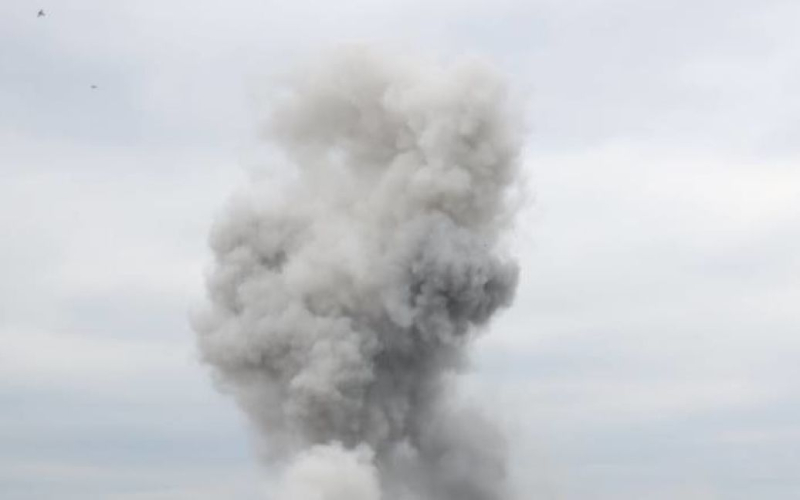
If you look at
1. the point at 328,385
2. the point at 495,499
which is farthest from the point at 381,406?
the point at 495,499

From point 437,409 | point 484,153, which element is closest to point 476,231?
point 484,153

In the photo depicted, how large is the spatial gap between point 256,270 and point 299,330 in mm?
6612

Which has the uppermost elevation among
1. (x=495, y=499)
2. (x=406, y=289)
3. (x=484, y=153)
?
(x=484, y=153)

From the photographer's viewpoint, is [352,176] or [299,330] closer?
[299,330]

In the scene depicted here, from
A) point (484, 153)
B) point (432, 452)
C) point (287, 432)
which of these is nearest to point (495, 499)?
point (432, 452)

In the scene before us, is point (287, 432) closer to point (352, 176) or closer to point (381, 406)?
point (381, 406)

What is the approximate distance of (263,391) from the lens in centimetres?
10850

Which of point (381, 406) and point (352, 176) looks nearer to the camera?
point (381, 406)

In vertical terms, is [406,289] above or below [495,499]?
above

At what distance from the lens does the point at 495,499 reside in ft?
370

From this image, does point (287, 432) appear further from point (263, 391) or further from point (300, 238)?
point (300, 238)

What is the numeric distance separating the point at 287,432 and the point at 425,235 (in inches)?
599

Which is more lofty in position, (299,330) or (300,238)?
(300,238)

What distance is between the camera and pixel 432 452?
110m
